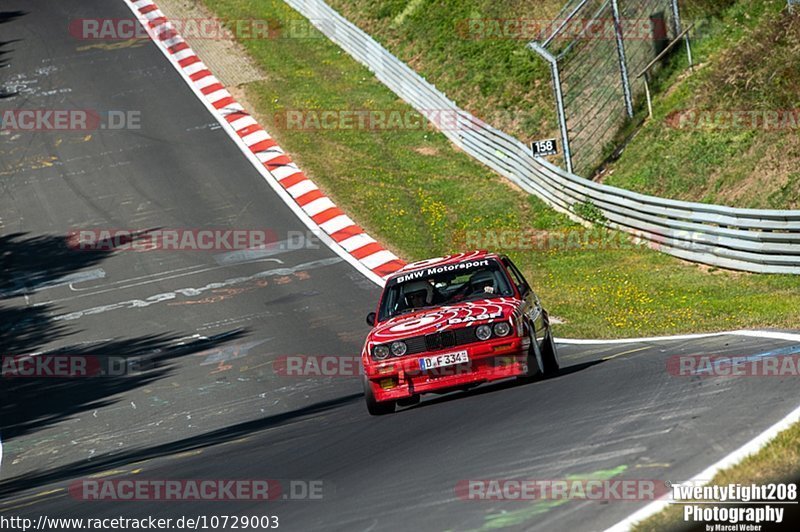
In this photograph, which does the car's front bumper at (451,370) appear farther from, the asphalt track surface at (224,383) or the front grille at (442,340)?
the asphalt track surface at (224,383)

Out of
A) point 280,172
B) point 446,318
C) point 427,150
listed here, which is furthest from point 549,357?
point 427,150

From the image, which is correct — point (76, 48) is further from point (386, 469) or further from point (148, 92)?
point (386, 469)

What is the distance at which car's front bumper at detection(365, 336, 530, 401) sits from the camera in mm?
12016

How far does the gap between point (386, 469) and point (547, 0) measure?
23.8 m

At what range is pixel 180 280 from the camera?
2281cm

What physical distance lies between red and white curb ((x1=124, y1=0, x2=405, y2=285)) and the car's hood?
8648 millimetres

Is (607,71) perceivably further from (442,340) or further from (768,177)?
(442,340)

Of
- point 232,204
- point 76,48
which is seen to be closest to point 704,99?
point 232,204

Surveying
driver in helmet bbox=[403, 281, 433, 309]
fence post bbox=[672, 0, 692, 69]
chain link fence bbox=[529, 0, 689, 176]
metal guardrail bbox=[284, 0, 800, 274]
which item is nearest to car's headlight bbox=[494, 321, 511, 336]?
driver in helmet bbox=[403, 281, 433, 309]

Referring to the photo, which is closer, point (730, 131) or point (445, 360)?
point (445, 360)

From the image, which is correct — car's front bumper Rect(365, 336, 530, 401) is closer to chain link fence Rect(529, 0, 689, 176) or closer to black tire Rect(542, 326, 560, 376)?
black tire Rect(542, 326, 560, 376)

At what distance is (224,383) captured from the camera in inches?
673

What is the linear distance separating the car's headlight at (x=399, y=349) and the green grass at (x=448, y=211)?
16.7 feet

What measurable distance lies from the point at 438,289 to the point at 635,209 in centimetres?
966
